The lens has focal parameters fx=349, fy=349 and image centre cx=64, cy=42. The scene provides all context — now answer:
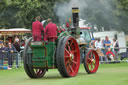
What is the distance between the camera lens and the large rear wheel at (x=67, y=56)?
10.1 meters

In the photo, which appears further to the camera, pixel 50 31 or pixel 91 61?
pixel 91 61

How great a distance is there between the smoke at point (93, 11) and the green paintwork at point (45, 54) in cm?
1500

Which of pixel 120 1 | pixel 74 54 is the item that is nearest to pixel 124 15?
pixel 120 1

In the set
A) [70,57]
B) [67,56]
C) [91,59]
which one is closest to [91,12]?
[91,59]

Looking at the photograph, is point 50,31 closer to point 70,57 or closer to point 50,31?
point 50,31

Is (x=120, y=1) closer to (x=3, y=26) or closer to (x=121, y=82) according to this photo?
(x=3, y=26)

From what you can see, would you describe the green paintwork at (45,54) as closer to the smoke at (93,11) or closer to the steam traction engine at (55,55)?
the steam traction engine at (55,55)

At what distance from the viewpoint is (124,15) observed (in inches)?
1324

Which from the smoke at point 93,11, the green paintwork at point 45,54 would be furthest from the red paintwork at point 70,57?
the smoke at point 93,11

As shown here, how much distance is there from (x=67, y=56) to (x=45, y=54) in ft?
2.20

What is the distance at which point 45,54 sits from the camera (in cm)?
1040

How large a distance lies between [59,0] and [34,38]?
71.3ft

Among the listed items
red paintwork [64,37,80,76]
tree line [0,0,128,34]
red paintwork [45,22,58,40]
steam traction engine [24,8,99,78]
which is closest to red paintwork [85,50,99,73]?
red paintwork [64,37,80,76]

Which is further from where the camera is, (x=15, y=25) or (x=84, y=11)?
(x=15, y=25)
